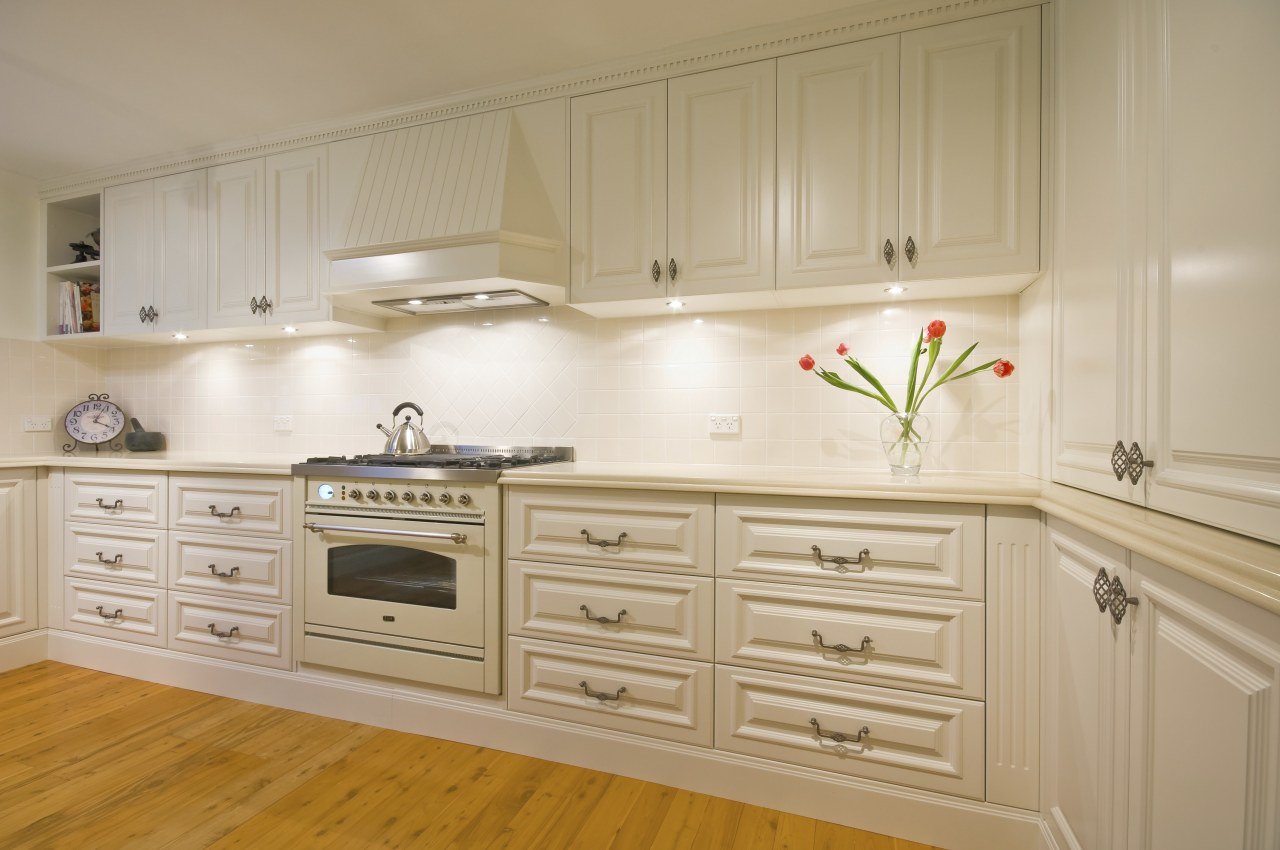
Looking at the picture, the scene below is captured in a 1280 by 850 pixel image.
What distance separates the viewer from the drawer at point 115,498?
2.69m

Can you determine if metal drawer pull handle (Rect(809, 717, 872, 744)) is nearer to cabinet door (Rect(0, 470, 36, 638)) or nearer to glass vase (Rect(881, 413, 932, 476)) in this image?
glass vase (Rect(881, 413, 932, 476))

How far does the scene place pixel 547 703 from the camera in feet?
6.74

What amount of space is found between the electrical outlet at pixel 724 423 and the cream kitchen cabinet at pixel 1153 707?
1151 mm

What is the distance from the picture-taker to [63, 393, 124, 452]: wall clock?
335 centimetres

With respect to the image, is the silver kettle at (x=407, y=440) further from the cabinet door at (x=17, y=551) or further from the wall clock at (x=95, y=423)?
the wall clock at (x=95, y=423)

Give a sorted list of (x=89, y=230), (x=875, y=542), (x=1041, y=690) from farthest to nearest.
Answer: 1. (x=89, y=230)
2. (x=875, y=542)
3. (x=1041, y=690)

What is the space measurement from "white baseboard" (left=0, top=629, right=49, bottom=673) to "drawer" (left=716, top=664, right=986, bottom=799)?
3.42m

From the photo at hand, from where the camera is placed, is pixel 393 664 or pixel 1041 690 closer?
pixel 1041 690

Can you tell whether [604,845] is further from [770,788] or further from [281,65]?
[281,65]

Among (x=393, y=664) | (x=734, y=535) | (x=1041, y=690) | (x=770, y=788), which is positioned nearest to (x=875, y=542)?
(x=734, y=535)

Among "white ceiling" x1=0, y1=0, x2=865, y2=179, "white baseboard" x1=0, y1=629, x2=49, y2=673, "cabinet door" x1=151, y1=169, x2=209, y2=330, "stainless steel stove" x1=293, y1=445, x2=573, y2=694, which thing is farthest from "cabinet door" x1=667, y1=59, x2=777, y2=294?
"white baseboard" x1=0, y1=629, x2=49, y2=673

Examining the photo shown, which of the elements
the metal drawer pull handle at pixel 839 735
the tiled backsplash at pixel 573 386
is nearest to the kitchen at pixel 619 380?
the tiled backsplash at pixel 573 386

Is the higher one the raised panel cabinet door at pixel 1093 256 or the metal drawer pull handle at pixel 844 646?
the raised panel cabinet door at pixel 1093 256

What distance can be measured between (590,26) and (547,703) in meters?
2.34
